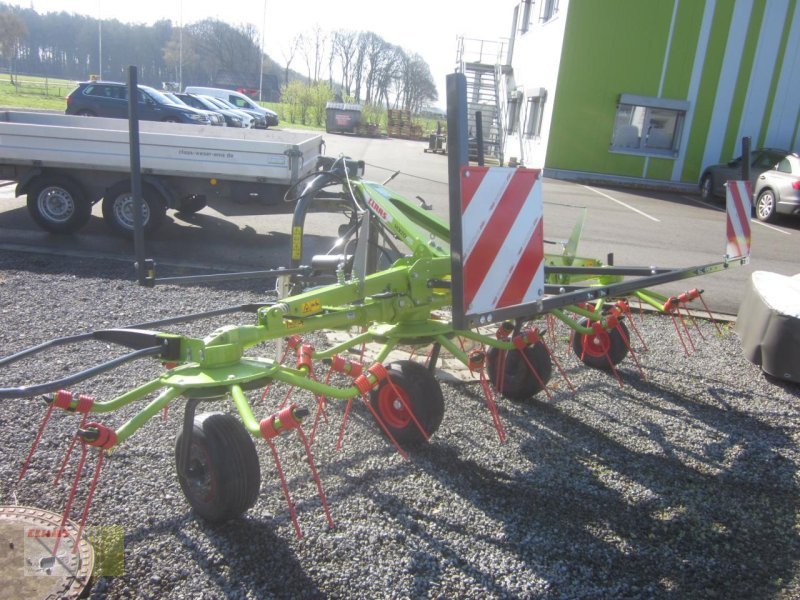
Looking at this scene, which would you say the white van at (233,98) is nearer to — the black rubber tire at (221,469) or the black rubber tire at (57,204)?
the black rubber tire at (57,204)

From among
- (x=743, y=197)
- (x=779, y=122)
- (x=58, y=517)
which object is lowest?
(x=58, y=517)

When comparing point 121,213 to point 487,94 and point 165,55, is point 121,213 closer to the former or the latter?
point 487,94

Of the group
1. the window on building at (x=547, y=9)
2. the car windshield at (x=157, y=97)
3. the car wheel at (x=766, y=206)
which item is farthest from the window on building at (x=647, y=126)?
the car windshield at (x=157, y=97)

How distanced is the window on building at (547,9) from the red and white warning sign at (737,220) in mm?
19001

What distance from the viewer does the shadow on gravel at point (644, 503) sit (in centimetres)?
287

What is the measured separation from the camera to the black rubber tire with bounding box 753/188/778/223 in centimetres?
1491

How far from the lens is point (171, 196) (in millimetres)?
8422

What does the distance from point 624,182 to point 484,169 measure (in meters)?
19.3

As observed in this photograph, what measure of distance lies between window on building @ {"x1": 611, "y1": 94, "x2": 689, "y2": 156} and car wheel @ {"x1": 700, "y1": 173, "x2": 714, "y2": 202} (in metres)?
1.71

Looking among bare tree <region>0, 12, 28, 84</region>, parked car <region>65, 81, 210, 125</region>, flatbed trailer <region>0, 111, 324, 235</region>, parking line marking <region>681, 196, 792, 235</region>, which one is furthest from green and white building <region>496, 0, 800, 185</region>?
bare tree <region>0, 12, 28, 84</region>

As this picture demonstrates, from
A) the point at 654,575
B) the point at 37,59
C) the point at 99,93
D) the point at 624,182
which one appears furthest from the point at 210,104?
the point at 37,59

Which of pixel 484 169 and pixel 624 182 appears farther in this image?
pixel 624 182

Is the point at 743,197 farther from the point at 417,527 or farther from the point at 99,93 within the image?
the point at 99,93

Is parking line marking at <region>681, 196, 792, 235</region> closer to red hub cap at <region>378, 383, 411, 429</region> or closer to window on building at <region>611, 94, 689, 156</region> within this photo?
window on building at <region>611, 94, 689, 156</region>
